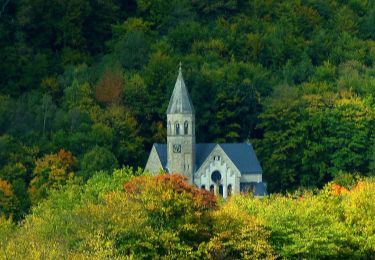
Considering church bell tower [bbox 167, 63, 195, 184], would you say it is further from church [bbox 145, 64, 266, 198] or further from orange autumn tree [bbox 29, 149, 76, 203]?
orange autumn tree [bbox 29, 149, 76, 203]

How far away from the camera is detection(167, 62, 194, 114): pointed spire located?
99.4 m

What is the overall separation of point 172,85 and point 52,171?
1546 cm

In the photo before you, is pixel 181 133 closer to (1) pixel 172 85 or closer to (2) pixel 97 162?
(1) pixel 172 85

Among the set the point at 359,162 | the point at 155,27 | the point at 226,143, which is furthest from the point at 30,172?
the point at 155,27

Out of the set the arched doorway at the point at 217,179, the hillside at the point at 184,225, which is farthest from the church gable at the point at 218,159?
the hillside at the point at 184,225

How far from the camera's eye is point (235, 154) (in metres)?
101

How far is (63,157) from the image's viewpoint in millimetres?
95000

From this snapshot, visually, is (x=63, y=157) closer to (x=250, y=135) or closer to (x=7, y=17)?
(x=250, y=135)

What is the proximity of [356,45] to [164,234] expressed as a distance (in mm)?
57747

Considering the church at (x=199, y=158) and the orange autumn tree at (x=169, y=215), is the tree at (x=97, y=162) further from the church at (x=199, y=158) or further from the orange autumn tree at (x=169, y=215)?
the orange autumn tree at (x=169, y=215)

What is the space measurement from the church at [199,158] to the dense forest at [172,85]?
7.55 feet

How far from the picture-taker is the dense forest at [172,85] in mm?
98375

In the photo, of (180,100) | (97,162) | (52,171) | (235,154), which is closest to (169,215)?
(52,171)

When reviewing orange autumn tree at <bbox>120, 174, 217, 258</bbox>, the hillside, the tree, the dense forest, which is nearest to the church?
the dense forest
